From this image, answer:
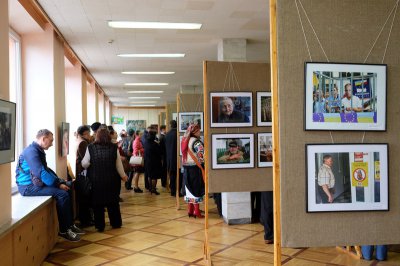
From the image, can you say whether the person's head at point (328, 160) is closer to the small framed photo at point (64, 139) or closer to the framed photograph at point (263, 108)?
the framed photograph at point (263, 108)

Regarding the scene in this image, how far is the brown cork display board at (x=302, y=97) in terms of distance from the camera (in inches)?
78.8

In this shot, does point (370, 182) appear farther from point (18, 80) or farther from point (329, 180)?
point (18, 80)

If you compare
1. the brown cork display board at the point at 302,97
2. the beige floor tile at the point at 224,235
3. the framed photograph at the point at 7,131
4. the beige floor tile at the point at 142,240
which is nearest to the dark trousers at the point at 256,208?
the beige floor tile at the point at 224,235

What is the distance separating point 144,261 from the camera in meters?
4.28

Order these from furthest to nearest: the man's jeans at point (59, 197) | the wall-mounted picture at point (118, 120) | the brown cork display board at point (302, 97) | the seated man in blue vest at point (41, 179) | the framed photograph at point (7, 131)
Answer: the wall-mounted picture at point (118, 120), the man's jeans at point (59, 197), the seated man in blue vest at point (41, 179), the framed photograph at point (7, 131), the brown cork display board at point (302, 97)

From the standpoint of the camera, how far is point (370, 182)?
6.89ft

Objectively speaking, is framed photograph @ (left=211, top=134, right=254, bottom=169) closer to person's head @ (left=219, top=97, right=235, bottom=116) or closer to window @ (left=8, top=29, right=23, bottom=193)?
person's head @ (left=219, top=97, right=235, bottom=116)

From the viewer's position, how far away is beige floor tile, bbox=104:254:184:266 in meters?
4.18

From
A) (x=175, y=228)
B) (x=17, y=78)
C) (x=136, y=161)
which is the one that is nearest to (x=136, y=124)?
(x=136, y=161)

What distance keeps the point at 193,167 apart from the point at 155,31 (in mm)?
2264

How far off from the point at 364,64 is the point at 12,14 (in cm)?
438

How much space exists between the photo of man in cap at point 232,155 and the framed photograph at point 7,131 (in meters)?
1.92

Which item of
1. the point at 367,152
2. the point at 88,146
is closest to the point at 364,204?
the point at 367,152

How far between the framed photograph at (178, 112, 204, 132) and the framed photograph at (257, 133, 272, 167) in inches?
130
